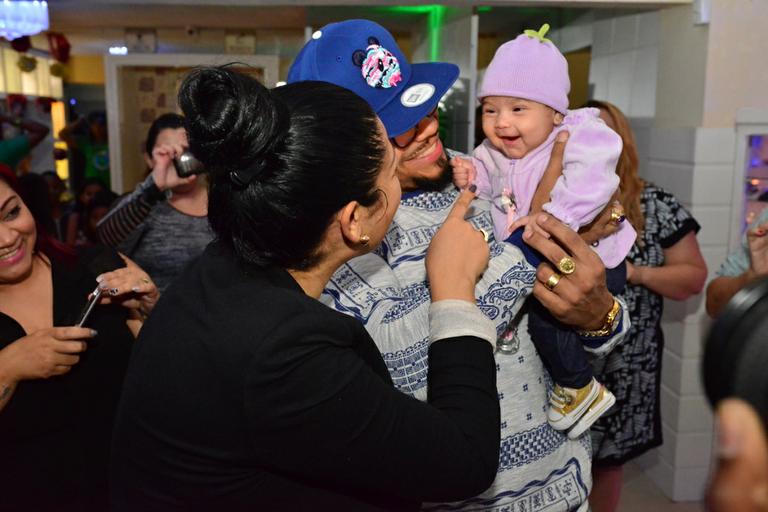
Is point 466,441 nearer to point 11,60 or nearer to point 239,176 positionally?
point 239,176

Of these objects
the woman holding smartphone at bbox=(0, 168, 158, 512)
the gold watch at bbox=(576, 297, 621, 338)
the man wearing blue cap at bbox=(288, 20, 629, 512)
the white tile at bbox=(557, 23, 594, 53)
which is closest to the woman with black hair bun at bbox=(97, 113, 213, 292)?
the woman holding smartphone at bbox=(0, 168, 158, 512)

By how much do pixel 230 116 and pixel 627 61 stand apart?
328 cm

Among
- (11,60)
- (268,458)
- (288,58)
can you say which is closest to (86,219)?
(288,58)

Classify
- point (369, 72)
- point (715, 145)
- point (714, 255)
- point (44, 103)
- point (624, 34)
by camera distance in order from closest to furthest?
point (369, 72)
point (715, 145)
point (714, 255)
point (624, 34)
point (44, 103)

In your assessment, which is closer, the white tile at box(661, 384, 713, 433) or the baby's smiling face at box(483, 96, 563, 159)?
the baby's smiling face at box(483, 96, 563, 159)

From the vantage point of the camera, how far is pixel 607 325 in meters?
1.39

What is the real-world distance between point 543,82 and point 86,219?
4.07 m

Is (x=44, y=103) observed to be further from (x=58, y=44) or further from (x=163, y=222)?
(x=163, y=222)

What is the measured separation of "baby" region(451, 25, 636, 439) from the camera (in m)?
1.35

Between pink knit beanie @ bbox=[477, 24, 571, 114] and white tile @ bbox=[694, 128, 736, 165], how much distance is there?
1.72 metres

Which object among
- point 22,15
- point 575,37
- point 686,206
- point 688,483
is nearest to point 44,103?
point 22,15

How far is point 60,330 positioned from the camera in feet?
5.30

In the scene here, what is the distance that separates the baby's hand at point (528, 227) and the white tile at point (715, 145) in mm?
1978

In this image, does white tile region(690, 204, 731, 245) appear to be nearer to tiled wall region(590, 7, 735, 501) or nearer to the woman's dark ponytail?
tiled wall region(590, 7, 735, 501)
